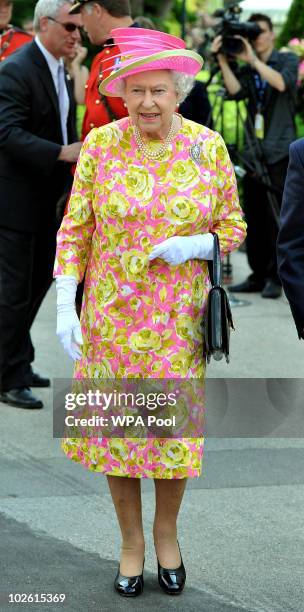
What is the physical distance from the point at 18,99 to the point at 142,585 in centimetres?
291

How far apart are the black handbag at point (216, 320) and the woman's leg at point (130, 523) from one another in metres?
0.54

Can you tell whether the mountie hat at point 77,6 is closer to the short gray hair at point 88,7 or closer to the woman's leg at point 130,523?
the short gray hair at point 88,7

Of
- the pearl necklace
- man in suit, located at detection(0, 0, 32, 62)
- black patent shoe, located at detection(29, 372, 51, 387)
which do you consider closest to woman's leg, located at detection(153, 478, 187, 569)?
the pearl necklace

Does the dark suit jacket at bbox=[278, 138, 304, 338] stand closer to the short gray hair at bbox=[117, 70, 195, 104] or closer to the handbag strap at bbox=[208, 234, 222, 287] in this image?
the handbag strap at bbox=[208, 234, 222, 287]

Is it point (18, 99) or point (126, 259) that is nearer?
point (126, 259)

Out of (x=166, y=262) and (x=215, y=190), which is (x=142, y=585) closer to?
(x=166, y=262)

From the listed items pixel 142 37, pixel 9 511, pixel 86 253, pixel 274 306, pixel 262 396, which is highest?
pixel 142 37

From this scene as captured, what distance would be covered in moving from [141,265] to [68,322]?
30 centimetres

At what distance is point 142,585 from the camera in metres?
4.04

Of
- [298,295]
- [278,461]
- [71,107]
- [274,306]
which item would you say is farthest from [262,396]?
[298,295]

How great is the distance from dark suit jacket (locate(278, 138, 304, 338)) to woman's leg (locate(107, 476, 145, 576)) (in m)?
0.84

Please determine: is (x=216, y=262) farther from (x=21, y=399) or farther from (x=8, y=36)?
(x=8, y=36)

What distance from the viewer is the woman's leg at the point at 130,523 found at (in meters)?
4.02

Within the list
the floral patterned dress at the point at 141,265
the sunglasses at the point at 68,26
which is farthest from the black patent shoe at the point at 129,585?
the sunglasses at the point at 68,26
